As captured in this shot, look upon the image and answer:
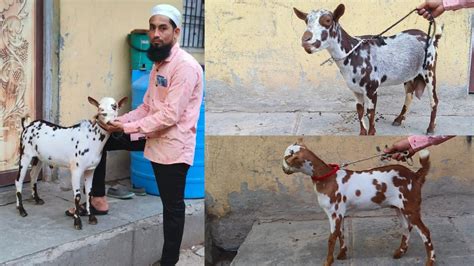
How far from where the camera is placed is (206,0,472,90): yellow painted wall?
4938 millimetres

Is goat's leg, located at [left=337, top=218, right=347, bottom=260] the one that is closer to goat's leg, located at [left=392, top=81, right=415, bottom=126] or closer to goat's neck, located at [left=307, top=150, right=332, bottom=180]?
goat's neck, located at [left=307, top=150, right=332, bottom=180]

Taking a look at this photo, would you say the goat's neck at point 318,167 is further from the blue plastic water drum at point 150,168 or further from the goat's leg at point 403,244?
the blue plastic water drum at point 150,168

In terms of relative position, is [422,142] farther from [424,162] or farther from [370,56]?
[370,56]

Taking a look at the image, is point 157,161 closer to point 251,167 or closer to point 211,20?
point 251,167

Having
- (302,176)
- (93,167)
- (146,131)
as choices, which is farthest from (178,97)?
(302,176)

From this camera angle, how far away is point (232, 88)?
211 inches

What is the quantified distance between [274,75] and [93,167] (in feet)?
6.45

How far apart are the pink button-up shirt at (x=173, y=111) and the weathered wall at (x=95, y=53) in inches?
62.2

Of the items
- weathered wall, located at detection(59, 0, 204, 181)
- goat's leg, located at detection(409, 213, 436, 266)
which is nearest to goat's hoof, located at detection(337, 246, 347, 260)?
goat's leg, located at detection(409, 213, 436, 266)

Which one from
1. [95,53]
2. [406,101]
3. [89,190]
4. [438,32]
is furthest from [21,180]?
[438,32]

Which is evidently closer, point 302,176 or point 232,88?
point 302,176

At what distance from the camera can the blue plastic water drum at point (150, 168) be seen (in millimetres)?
4855

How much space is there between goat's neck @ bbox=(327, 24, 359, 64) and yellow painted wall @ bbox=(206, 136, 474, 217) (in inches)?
34.5

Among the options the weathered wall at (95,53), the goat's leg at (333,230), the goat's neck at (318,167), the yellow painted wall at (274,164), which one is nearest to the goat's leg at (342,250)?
the goat's leg at (333,230)
